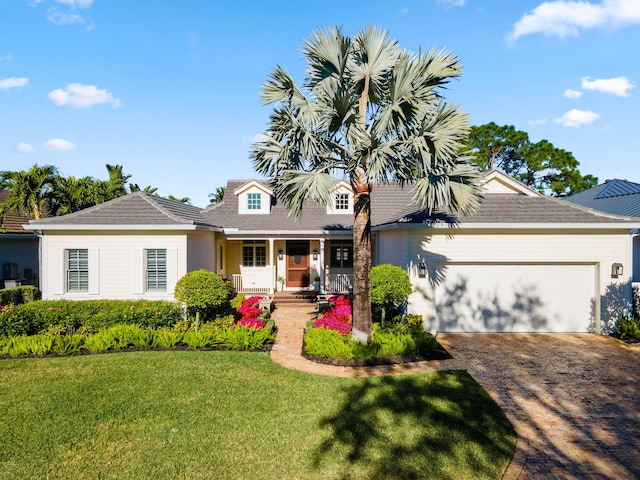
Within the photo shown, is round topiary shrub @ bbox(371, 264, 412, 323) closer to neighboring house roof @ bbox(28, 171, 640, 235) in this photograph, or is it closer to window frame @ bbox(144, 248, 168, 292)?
neighboring house roof @ bbox(28, 171, 640, 235)

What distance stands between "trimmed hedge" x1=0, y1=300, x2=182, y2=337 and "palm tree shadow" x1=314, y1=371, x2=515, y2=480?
6.26 metres

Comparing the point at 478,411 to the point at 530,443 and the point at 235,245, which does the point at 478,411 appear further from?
the point at 235,245

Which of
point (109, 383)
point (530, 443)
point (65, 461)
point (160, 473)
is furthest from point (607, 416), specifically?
point (109, 383)

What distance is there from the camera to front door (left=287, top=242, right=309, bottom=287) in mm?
18062

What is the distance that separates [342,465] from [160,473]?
2.25 meters

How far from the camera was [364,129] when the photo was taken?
8562mm

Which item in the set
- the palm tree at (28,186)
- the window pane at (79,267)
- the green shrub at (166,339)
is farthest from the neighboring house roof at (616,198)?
the palm tree at (28,186)

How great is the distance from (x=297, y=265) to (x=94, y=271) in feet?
29.2

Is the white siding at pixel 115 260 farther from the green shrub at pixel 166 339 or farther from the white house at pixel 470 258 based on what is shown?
the green shrub at pixel 166 339

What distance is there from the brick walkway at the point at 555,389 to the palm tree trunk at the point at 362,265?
1.08 metres

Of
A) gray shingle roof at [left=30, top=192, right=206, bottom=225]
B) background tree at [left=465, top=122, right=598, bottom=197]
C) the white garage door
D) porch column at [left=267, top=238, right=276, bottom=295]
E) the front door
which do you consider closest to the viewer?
the white garage door

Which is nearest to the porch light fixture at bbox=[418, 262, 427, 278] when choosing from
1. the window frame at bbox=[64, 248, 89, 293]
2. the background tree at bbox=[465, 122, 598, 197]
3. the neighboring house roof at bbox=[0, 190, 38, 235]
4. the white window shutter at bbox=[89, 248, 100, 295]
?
the white window shutter at bbox=[89, 248, 100, 295]

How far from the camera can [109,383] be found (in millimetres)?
6984

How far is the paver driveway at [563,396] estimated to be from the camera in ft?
15.6
